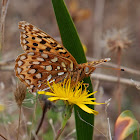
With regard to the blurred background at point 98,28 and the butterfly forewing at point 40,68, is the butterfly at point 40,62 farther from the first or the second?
the blurred background at point 98,28

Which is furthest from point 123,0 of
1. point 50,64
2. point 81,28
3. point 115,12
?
point 50,64

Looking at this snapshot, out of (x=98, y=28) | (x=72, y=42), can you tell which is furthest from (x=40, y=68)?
(x=98, y=28)

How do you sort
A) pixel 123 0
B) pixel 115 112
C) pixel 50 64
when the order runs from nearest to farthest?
pixel 50 64, pixel 115 112, pixel 123 0

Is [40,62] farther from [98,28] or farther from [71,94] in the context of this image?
[98,28]

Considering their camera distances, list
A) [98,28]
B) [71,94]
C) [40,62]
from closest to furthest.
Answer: [71,94], [40,62], [98,28]

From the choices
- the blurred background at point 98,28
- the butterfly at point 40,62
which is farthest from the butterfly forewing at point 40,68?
the blurred background at point 98,28

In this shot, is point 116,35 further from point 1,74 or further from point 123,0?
point 123,0
